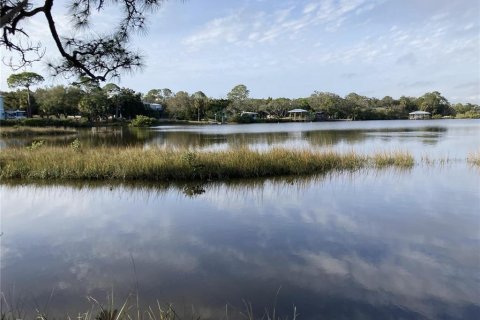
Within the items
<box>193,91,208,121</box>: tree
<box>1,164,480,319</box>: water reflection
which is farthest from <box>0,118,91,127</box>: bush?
<box>1,164,480,319</box>: water reflection

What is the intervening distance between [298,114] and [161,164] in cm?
6795

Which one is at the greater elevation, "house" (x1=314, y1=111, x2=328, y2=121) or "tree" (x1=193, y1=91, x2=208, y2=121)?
"tree" (x1=193, y1=91, x2=208, y2=121)

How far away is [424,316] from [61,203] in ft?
26.9

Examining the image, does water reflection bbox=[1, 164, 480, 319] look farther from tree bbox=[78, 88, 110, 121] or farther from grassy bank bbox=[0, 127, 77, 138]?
tree bbox=[78, 88, 110, 121]

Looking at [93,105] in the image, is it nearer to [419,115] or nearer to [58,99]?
[58,99]

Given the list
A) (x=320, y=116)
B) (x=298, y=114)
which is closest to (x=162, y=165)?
(x=298, y=114)

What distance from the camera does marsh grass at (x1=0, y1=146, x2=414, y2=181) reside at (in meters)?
11.9

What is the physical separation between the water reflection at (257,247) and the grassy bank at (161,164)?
127 cm

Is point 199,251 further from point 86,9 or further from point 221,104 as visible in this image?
point 221,104

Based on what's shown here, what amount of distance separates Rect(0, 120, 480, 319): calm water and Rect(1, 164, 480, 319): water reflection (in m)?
0.02

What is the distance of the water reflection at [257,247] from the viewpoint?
442cm

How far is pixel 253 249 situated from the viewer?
598 centimetres

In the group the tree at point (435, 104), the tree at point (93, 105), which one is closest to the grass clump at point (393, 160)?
the tree at point (93, 105)

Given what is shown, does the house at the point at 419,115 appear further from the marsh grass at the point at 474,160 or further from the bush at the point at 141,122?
the marsh grass at the point at 474,160
